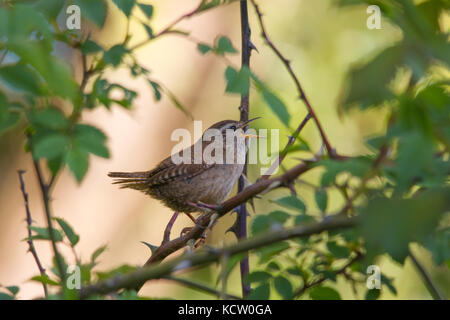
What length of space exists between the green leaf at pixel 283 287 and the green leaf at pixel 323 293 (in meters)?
0.07

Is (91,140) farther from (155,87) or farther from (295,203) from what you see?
(155,87)

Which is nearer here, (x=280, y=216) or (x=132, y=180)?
(x=280, y=216)

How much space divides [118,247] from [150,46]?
2057 millimetres

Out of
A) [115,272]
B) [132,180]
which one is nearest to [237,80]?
[115,272]

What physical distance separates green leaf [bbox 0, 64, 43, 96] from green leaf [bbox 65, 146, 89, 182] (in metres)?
0.24

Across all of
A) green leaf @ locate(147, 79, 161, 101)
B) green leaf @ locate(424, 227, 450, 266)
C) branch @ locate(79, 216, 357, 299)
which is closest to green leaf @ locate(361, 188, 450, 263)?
branch @ locate(79, 216, 357, 299)

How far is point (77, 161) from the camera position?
133cm

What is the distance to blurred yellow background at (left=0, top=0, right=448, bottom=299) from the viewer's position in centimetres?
510

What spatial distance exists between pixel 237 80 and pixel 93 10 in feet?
1.48

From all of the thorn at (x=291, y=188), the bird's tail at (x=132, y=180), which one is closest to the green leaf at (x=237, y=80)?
the thorn at (x=291, y=188)

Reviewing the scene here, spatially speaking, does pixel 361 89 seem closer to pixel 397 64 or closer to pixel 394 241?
pixel 397 64

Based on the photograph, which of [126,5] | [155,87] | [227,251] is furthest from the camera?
[155,87]

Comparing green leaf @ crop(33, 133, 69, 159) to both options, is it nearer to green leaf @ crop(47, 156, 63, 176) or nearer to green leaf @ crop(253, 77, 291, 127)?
green leaf @ crop(47, 156, 63, 176)

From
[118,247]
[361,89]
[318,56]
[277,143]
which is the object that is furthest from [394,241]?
[318,56]
